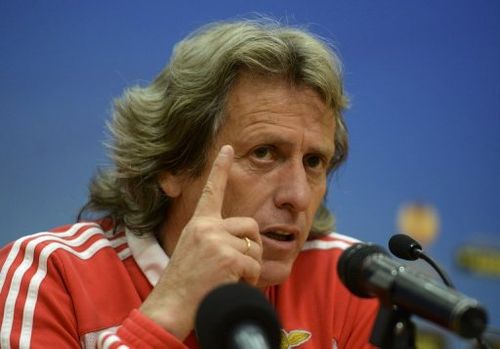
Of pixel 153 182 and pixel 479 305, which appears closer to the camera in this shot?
pixel 479 305

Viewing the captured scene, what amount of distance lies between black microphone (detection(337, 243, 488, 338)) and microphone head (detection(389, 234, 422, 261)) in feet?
1.05

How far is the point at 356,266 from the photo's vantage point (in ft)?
3.34

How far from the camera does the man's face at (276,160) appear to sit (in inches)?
65.4

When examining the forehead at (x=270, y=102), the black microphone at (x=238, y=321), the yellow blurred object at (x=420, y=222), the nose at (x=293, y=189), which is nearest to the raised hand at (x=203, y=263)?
the nose at (x=293, y=189)

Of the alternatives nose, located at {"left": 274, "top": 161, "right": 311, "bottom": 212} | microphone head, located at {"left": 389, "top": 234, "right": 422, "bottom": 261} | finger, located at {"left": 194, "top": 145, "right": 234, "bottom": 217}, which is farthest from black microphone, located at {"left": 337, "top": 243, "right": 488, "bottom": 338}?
nose, located at {"left": 274, "top": 161, "right": 311, "bottom": 212}

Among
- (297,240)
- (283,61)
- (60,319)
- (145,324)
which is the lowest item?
(60,319)

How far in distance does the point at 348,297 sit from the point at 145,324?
29.5 inches

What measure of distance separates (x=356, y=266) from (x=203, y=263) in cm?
43

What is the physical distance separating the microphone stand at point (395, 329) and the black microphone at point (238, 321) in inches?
8.9

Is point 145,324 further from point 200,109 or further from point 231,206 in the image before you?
point 200,109

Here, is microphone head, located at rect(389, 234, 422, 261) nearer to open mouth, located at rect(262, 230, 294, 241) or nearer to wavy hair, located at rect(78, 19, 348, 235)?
open mouth, located at rect(262, 230, 294, 241)

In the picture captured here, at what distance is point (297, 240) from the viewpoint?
5.59ft

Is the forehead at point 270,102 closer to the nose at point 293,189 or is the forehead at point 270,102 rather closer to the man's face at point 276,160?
the man's face at point 276,160

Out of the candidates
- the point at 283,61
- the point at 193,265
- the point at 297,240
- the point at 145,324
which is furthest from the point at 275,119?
the point at 145,324
